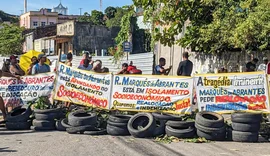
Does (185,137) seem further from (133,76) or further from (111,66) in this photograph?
(111,66)

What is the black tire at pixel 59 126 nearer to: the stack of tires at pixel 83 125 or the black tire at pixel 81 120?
the stack of tires at pixel 83 125

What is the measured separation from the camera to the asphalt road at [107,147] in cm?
855

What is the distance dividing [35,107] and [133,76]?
9.03 ft

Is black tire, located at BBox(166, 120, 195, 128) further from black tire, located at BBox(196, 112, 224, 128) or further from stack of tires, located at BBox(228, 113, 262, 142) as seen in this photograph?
stack of tires, located at BBox(228, 113, 262, 142)

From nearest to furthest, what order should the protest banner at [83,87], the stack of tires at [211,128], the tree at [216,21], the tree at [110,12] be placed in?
1. the stack of tires at [211,128]
2. the protest banner at [83,87]
3. the tree at [216,21]
4. the tree at [110,12]

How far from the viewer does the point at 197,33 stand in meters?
18.5

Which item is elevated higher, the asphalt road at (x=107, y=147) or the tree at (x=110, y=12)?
the tree at (x=110, y=12)

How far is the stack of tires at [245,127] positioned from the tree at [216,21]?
5.73 m

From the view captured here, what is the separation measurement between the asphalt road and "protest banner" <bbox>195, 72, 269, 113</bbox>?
1137mm

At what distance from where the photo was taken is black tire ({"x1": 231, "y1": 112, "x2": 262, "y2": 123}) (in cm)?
1007

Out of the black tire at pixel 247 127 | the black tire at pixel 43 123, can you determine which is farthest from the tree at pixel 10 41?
the black tire at pixel 247 127

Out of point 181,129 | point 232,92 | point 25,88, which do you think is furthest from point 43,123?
point 232,92

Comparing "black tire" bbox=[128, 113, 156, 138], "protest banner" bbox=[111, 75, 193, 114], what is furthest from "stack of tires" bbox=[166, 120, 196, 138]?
"protest banner" bbox=[111, 75, 193, 114]

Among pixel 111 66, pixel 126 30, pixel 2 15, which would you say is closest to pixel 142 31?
pixel 126 30
